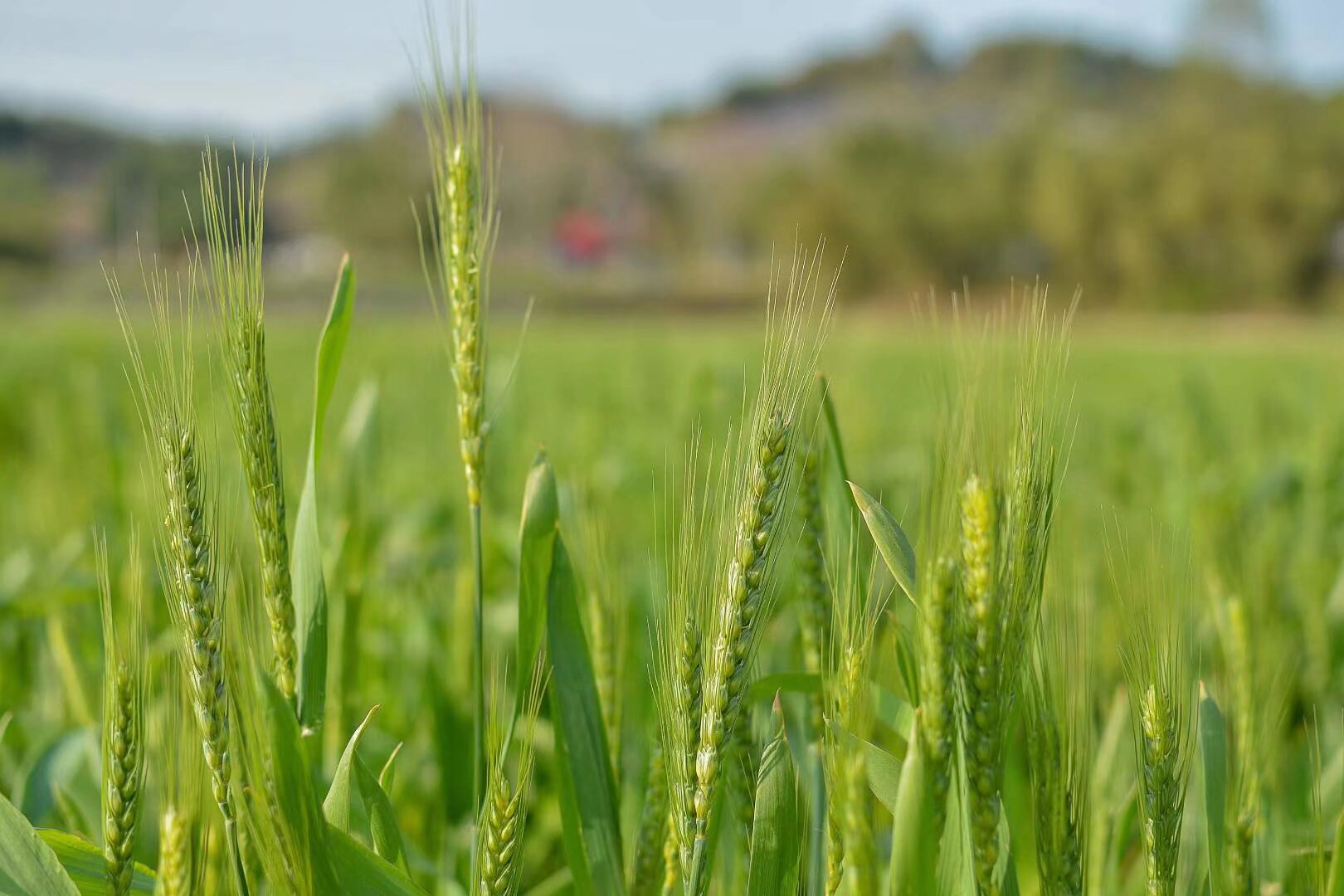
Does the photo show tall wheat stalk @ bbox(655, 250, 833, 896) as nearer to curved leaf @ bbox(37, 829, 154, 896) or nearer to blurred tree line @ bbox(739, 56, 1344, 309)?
curved leaf @ bbox(37, 829, 154, 896)

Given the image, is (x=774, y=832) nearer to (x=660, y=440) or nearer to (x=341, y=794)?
(x=341, y=794)

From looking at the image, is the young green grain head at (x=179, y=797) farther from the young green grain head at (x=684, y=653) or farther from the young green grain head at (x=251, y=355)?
the young green grain head at (x=684, y=653)

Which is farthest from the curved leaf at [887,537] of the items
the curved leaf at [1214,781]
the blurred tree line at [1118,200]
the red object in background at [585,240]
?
the red object in background at [585,240]

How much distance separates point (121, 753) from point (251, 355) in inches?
8.6

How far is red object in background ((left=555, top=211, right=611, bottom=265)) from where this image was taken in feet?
222

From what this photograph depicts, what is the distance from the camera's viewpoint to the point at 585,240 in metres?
68.4

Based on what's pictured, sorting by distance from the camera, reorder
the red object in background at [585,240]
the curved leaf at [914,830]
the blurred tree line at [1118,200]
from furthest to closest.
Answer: the red object in background at [585,240] → the blurred tree line at [1118,200] → the curved leaf at [914,830]

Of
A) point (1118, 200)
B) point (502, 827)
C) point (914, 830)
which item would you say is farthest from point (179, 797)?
point (1118, 200)

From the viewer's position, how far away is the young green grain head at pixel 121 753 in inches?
21.1

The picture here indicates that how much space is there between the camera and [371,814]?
64 cm

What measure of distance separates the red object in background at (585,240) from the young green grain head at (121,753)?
223ft

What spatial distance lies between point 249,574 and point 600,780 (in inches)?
11.1

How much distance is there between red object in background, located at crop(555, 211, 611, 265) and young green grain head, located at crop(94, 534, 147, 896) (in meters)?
68.1

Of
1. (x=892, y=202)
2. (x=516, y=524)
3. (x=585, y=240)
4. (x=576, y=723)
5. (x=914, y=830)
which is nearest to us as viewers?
(x=914, y=830)
